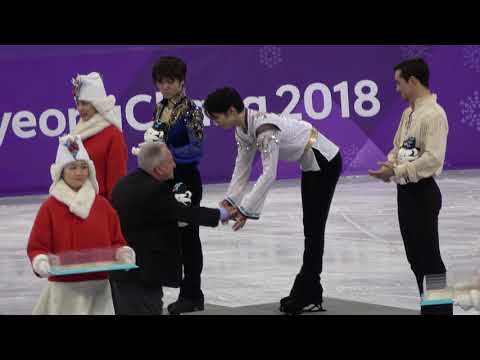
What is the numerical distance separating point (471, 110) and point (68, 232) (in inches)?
421

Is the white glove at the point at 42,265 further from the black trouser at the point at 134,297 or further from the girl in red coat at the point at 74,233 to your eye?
the black trouser at the point at 134,297

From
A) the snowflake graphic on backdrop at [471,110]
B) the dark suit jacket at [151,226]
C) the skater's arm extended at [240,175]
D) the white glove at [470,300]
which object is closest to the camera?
the white glove at [470,300]

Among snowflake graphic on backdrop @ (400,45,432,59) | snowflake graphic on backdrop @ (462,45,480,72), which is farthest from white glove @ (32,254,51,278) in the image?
snowflake graphic on backdrop @ (462,45,480,72)

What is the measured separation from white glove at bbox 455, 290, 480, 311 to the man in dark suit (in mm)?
1524

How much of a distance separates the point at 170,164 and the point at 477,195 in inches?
299

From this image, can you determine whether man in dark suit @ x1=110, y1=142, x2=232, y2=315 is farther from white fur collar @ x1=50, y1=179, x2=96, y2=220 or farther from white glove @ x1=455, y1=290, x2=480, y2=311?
white glove @ x1=455, y1=290, x2=480, y2=311

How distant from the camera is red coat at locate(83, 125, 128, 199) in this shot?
641 centimetres

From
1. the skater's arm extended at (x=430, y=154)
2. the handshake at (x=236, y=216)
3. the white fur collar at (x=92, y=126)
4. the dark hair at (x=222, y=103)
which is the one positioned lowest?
the handshake at (x=236, y=216)

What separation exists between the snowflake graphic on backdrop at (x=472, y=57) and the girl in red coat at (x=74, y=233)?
417 inches

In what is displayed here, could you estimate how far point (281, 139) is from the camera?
6.59m

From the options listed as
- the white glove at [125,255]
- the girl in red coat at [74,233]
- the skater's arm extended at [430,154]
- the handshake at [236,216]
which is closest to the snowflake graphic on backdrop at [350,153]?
the handshake at [236,216]

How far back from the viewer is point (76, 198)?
16.9 ft

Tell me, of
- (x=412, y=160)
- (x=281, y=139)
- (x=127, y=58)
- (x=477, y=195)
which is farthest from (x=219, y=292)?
(x=127, y=58)

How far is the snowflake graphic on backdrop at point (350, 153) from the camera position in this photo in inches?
579
